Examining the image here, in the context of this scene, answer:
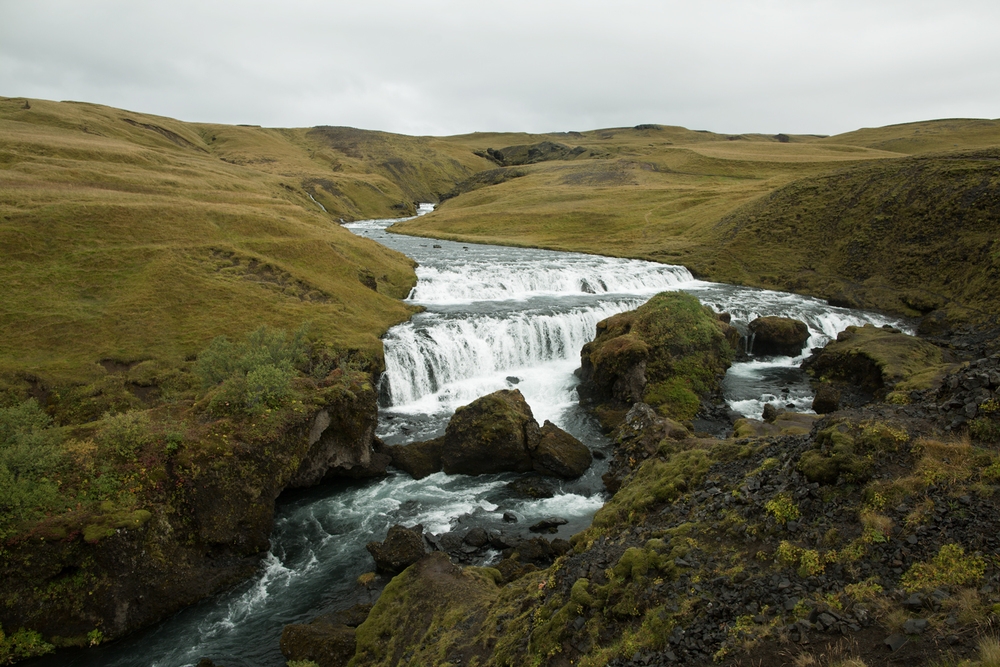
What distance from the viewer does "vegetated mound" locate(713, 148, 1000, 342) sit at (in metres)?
41.2

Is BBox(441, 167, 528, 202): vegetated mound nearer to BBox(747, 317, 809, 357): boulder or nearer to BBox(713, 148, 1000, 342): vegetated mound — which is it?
BBox(713, 148, 1000, 342): vegetated mound

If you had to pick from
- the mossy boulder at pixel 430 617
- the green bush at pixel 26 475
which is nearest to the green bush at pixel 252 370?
the green bush at pixel 26 475

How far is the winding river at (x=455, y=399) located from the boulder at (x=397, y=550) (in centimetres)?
83

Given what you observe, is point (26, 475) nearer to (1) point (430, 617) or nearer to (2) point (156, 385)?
(2) point (156, 385)

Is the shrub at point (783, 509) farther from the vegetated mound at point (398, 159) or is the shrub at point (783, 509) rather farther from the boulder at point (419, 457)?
the vegetated mound at point (398, 159)

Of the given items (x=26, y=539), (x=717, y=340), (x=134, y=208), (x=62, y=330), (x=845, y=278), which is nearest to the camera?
(x=26, y=539)

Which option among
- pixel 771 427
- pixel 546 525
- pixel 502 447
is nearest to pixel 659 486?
pixel 771 427

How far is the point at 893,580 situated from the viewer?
6.49m

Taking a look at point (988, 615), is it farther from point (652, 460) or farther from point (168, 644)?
point (168, 644)

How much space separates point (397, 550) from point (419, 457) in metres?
6.72

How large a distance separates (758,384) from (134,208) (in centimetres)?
4423

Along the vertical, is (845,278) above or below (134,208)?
below

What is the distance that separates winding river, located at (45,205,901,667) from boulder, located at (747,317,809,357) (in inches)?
36.3

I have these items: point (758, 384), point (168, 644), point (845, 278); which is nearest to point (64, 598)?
point (168, 644)
